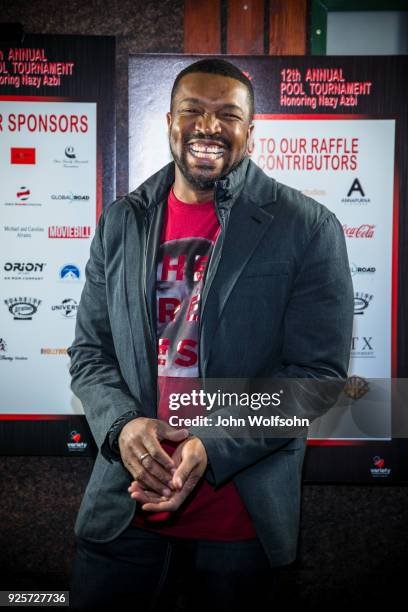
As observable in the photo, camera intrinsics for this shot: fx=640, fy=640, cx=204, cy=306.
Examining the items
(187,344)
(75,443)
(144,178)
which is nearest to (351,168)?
(144,178)

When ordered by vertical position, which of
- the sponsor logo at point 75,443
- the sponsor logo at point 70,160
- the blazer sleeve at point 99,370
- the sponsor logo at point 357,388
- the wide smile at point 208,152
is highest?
the sponsor logo at point 70,160

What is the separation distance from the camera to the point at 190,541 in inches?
53.2

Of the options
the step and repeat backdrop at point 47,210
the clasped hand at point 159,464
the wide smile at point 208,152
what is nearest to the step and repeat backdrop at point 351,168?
the step and repeat backdrop at point 47,210

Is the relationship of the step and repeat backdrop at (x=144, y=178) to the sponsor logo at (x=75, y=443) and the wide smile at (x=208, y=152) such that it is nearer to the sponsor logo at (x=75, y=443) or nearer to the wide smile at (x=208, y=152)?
the sponsor logo at (x=75, y=443)

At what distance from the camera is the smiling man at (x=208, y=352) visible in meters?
1.31

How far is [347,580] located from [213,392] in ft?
4.37

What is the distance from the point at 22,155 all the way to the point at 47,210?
7.7 inches

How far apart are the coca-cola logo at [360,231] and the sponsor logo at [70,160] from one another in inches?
35.1

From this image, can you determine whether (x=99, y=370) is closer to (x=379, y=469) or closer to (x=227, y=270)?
(x=227, y=270)

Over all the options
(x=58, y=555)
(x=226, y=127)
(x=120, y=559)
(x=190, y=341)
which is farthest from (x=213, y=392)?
(x=58, y=555)

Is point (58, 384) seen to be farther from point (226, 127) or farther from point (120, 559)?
point (226, 127)

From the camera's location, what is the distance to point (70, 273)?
2152 mm

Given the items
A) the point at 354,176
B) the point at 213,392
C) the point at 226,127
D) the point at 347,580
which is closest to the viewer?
the point at 213,392

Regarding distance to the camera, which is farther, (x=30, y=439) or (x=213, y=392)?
(x=30, y=439)
